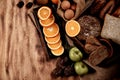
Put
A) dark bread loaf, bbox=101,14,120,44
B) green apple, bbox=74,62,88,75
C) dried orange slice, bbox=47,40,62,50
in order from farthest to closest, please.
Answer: dried orange slice, bbox=47,40,62,50
green apple, bbox=74,62,88,75
dark bread loaf, bbox=101,14,120,44

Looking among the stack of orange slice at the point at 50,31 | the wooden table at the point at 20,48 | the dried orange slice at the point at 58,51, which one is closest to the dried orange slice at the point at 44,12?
the stack of orange slice at the point at 50,31

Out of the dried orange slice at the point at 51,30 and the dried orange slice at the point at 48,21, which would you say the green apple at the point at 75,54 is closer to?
the dried orange slice at the point at 51,30

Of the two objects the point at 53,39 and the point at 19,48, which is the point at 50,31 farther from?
the point at 19,48

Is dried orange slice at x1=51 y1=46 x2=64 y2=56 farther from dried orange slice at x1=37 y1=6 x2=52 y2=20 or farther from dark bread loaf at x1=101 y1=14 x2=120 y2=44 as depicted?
dark bread loaf at x1=101 y1=14 x2=120 y2=44

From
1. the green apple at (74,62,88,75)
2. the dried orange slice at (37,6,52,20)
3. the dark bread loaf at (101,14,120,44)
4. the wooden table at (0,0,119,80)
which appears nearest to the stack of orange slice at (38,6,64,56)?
the dried orange slice at (37,6,52,20)

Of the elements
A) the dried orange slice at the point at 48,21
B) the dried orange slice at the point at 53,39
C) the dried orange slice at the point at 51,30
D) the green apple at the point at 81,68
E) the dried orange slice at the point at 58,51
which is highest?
the dried orange slice at the point at 48,21

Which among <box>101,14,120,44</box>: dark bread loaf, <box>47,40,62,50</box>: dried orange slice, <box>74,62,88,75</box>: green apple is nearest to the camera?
<box>101,14,120,44</box>: dark bread loaf

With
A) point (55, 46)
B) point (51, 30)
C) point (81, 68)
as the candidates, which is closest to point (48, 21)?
point (51, 30)
